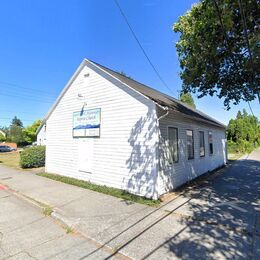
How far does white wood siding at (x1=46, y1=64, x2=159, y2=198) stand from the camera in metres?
7.66

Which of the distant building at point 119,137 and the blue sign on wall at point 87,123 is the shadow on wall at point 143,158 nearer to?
the distant building at point 119,137

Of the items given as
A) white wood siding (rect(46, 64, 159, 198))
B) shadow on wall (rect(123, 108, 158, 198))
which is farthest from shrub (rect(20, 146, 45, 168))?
shadow on wall (rect(123, 108, 158, 198))

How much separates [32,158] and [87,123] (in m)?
7.31

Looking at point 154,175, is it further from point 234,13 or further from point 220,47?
point 234,13

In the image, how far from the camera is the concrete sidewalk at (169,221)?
411 cm

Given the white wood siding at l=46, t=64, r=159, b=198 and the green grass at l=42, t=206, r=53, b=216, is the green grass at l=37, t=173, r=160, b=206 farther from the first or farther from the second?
the green grass at l=42, t=206, r=53, b=216

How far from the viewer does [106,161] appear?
29.5 feet

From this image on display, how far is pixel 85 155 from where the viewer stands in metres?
9.91

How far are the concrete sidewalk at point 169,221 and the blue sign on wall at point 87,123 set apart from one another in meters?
2.69

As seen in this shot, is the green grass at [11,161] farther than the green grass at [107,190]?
Yes

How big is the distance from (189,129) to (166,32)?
4.86 m

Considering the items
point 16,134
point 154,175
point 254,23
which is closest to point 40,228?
point 154,175

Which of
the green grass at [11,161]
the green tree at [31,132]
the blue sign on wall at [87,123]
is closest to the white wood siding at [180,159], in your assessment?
the blue sign on wall at [87,123]

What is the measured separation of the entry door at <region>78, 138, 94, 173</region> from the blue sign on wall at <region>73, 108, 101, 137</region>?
379mm
